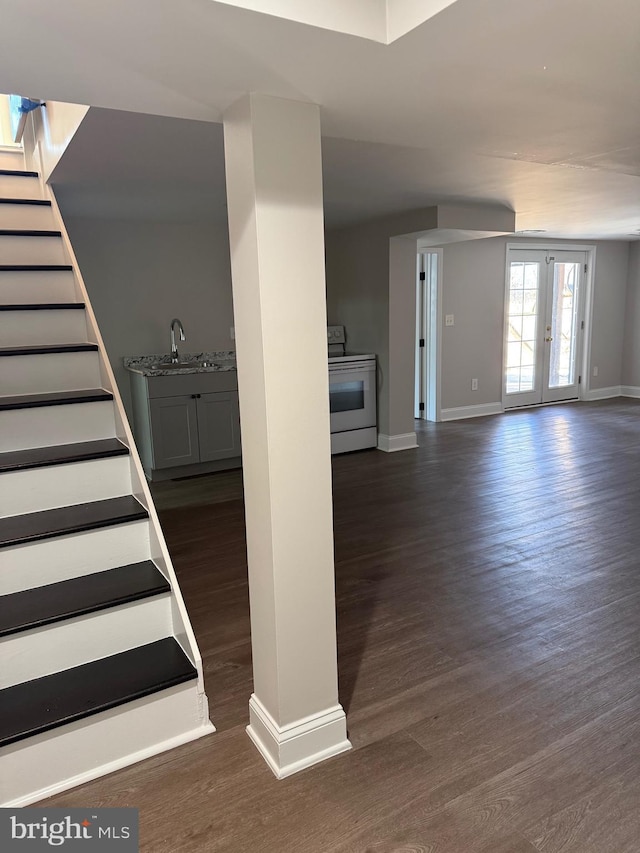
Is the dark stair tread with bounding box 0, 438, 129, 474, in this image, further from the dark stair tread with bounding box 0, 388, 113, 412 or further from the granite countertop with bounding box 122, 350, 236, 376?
the granite countertop with bounding box 122, 350, 236, 376

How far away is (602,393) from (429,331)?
3372mm

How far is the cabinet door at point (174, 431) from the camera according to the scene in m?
4.83

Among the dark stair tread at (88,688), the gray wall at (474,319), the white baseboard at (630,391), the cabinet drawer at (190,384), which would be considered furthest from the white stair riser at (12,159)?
the white baseboard at (630,391)

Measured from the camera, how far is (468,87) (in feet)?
5.21

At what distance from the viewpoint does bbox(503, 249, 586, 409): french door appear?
7672 millimetres

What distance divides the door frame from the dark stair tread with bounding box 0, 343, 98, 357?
18.9 ft

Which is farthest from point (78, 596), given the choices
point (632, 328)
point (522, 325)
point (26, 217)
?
point (632, 328)

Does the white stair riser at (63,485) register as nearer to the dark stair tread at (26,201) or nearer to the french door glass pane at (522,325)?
A: the dark stair tread at (26,201)

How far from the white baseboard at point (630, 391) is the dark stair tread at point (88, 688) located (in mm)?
8560

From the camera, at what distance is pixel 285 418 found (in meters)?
1.75

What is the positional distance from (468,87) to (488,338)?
603 cm

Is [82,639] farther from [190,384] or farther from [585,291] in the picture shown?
[585,291]

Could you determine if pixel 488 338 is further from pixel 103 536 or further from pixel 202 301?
pixel 103 536

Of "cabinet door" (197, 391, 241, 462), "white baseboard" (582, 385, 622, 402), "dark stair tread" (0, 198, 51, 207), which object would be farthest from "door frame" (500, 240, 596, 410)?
"dark stair tread" (0, 198, 51, 207)
